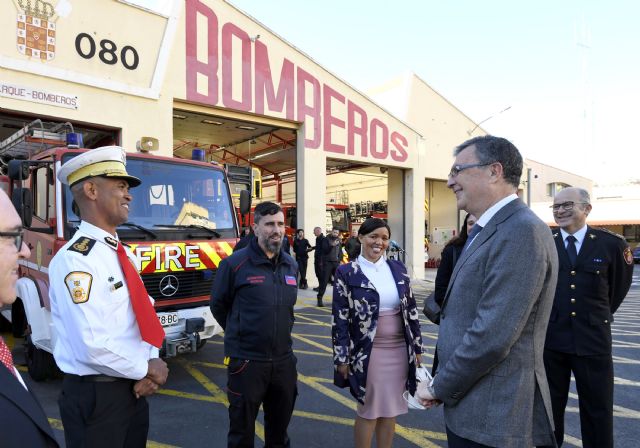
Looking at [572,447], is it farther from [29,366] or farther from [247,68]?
[247,68]

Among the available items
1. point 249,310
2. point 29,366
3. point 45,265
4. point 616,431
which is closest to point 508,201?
point 249,310

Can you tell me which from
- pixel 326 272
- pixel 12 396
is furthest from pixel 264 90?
pixel 12 396

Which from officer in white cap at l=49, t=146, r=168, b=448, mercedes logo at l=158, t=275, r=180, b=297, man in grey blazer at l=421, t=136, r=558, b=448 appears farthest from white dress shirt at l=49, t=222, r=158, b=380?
mercedes logo at l=158, t=275, r=180, b=297

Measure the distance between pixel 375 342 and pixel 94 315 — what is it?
1.88 m

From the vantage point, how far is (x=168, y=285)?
4.85 metres

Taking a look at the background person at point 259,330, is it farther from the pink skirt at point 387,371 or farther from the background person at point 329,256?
the background person at point 329,256

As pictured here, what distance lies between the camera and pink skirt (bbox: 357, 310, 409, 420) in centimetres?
306

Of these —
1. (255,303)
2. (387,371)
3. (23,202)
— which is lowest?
(387,371)

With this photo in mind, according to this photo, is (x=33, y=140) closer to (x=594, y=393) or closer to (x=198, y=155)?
(x=198, y=155)

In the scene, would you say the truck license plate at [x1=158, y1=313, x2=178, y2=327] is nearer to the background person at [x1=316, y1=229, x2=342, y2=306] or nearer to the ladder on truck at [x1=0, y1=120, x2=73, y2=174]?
the ladder on truck at [x1=0, y1=120, x2=73, y2=174]

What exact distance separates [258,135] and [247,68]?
4.97m

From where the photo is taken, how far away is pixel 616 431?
12.7 ft

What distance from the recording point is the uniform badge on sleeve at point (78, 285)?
2.01 metres

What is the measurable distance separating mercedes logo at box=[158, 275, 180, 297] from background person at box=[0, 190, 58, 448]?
3652 mm
